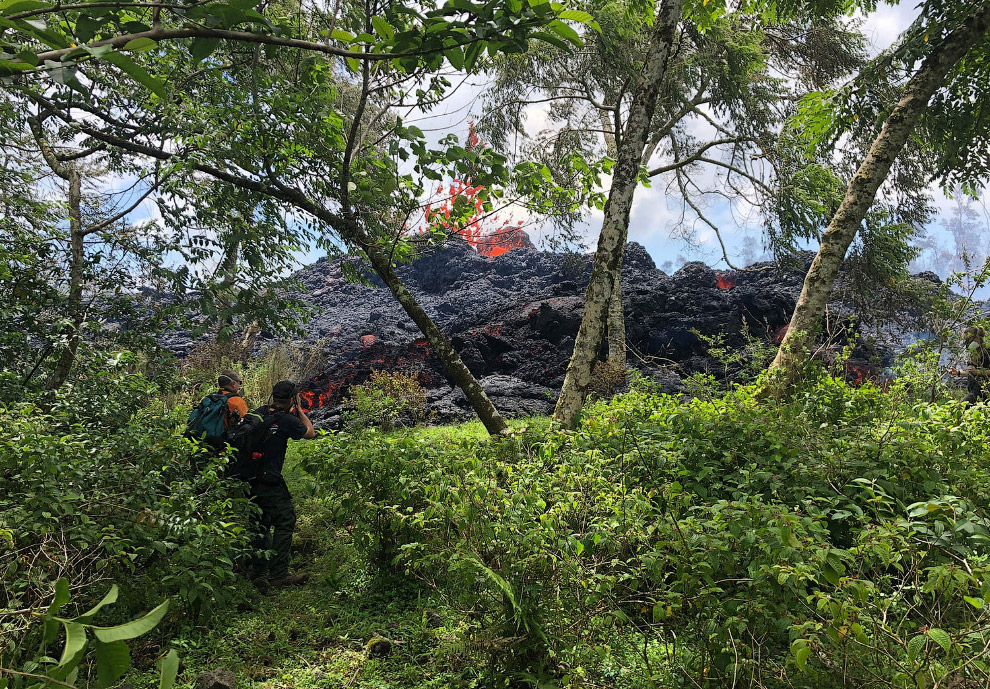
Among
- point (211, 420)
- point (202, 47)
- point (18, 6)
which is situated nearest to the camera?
point (18, 6)

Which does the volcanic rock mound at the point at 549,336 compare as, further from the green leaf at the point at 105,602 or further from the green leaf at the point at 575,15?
the green leaf at the point at 105,602

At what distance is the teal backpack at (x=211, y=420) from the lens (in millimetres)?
4445

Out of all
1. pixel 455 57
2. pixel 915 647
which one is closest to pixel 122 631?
pixel 455 57

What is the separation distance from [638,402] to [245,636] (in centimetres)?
323

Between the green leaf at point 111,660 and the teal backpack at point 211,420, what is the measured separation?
4237mm

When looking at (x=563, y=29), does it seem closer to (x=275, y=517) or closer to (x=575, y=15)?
(x=575, y=15)

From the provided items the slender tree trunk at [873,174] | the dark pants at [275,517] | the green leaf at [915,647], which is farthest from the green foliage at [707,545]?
the slender tree trunk at [873,174]

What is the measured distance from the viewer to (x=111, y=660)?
1.93ft

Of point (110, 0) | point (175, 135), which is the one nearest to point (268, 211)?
point (175, 135)

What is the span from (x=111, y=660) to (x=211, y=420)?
442 centimetres

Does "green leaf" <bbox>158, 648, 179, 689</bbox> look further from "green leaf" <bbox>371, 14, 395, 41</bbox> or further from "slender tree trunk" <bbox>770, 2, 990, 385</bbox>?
"slender tree trunk" <bbox>770, 2, 990, 385</bbox>

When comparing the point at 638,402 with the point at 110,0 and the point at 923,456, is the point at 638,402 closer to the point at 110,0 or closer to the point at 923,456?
the point at 923,456

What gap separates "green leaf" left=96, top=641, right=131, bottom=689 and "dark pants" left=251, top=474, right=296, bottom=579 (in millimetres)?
3942

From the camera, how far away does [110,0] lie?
1089 millimetres
